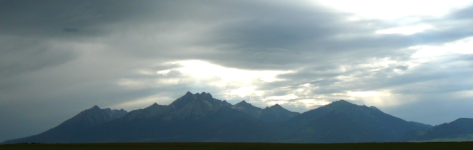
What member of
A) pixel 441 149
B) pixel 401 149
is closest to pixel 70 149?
pixel 401 149

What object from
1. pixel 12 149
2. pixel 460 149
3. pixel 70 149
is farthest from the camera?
pixel 70 149

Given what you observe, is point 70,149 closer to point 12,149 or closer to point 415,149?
point 12,149

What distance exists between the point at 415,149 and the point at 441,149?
25.9 ft

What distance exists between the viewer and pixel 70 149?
536ft

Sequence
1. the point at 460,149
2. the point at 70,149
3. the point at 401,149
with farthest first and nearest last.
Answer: the point at 70,149
the point at 401,149
the point at 460,149

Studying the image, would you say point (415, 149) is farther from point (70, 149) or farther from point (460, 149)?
point (70, 149)

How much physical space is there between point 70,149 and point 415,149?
452 ft

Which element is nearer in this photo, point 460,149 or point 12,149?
point 460,149

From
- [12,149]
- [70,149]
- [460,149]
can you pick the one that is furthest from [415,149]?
[12,149]

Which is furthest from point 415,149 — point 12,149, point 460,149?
point 12,149

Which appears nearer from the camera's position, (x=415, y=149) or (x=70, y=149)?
(x=415, y=149)

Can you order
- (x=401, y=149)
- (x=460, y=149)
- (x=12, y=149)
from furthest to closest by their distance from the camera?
(x=12, y=149) < (x=401, y=149) < (x=460, y=149)

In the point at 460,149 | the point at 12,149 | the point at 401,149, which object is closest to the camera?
the point at 460,149

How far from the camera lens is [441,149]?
12644 cm
